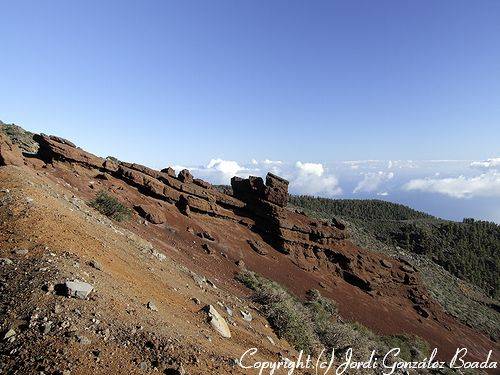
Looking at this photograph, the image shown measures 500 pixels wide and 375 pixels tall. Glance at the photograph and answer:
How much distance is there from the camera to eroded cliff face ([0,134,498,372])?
1170 inches

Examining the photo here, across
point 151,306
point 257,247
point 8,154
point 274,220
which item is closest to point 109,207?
point 8,154

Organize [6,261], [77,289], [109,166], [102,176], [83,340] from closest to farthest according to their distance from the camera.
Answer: [83,340]
[77,289]
[6,261]
[102,176]
[109,166]

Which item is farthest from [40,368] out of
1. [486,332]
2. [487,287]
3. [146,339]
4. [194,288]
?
[487,287]

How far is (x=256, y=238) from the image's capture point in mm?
38062

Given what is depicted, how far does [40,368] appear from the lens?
283 inches

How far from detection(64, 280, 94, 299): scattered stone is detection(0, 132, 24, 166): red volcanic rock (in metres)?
16.6

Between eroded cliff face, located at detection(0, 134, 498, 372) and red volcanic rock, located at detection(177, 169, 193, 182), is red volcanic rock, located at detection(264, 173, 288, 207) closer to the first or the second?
eroded cliff face, located at detection(0, 134, 498, 372)

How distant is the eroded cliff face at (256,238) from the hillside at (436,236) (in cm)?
3331

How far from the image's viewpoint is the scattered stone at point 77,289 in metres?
9.69

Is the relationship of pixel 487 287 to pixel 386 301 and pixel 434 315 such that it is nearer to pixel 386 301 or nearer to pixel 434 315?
pixel 434 315

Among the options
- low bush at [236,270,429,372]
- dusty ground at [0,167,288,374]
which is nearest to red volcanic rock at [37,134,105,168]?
dusty ground at [0,167,288,374]

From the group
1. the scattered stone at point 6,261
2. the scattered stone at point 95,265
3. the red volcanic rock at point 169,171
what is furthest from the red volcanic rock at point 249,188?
the scattered stone at point 6,261

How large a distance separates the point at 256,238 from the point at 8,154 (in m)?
22.8

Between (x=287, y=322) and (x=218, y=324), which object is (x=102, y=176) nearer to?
(x=287, y=322)
